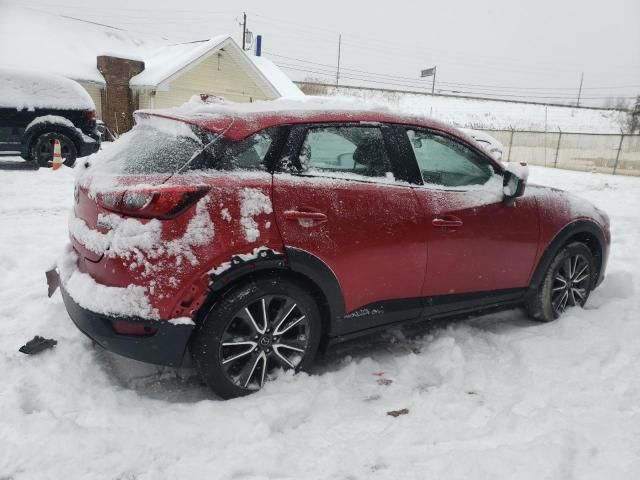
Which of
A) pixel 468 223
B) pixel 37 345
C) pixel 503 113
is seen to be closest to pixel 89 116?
pixel 37 345

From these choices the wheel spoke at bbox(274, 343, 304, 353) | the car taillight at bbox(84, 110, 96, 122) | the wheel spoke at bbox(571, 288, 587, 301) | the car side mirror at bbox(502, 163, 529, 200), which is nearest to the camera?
the wheel spoke at bbox(274, 343, 304, 353)

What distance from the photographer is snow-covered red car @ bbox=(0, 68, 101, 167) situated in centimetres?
1008

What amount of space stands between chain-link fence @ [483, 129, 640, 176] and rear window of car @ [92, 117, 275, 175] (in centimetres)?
2461

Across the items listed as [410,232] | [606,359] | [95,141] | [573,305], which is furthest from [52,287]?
[95,141]

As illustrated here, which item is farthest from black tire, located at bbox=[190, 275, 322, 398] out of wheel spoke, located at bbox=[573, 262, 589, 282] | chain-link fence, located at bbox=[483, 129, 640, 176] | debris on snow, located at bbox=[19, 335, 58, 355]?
chain-link fence, located at bbox=[483, 129, 640, 176]

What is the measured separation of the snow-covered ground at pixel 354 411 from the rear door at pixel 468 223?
0.51 metres

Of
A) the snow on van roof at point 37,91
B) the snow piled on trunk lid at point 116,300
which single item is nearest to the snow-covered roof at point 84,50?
the snow on van roof at point 37,91

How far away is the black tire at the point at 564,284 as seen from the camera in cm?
393

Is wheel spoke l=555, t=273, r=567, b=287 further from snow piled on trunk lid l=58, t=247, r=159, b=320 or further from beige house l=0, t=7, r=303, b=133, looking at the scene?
beige house l=0, t=7, r=303, b=133

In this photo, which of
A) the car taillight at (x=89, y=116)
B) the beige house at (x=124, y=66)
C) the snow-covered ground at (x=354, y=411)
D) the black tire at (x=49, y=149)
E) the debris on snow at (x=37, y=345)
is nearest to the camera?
the snow-covered ground at (x=354, y=411)

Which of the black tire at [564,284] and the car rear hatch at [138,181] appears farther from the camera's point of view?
the black tire at [564,284]

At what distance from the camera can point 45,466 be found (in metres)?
2.11

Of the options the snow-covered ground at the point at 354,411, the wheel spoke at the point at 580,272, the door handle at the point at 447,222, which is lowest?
the snow-covered ground at the point at 354,411

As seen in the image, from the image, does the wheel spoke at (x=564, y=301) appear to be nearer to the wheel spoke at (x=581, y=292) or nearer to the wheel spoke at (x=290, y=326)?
the wheel spoke at (x=581, y=292)
